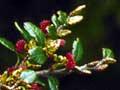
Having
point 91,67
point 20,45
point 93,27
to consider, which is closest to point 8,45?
point 20,45

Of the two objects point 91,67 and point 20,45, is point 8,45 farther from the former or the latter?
point 91,67

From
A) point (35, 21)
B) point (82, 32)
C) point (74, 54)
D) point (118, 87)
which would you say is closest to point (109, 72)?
point (118, 87)

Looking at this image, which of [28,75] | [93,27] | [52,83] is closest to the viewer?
[28,75]

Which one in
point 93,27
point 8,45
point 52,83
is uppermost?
point 93,27

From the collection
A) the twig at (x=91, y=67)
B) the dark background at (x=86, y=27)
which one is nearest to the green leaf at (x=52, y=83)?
the twig at (x=91, y=67)

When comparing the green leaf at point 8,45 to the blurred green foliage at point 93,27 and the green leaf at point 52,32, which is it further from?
the blurred green foliage at point 93,27

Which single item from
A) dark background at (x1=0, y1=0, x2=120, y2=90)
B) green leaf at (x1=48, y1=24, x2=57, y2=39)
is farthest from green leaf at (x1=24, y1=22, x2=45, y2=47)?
dark background at (x1=0, y1=0, x2=120, y2=90)

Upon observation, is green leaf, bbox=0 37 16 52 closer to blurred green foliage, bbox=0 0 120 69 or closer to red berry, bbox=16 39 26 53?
red berry, bbox=16 39 26 53
